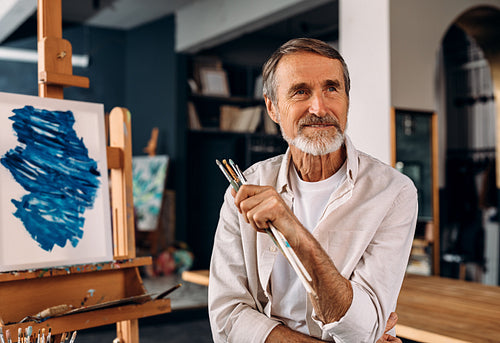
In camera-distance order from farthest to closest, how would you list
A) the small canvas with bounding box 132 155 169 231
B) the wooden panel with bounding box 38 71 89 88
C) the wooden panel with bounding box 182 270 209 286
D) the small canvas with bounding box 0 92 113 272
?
the small canvas with bounding box 132 155 169 231 < the wooden panel with bounding box 182 270 209 286 < the wooden panel with bounding box 38 71 89 88 < the small canvas with bounding box 0 92 113 272

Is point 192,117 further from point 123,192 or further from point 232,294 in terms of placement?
point 232,294

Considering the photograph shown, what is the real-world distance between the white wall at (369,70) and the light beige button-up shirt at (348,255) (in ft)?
6.47

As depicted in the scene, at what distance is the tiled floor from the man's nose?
331 cm

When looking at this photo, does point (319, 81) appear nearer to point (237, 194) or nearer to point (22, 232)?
point (237, 194)

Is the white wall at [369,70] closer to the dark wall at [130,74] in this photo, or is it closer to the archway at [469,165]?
the archway at [469,165]

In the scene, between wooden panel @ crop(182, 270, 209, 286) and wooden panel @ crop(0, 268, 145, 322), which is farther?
wooden panel @ crop(182, 270, 209, 286)

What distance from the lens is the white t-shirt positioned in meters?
1.52

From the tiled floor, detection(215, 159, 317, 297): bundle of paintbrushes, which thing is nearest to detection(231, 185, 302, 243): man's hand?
detection(215, 159, 317, 297): bundle of paintbrushes

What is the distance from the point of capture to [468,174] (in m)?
6.53

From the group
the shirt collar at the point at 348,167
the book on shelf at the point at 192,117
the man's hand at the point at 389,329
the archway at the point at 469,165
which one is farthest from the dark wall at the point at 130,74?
the man's hand at the point at 389,329

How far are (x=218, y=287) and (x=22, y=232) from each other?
0.81 m

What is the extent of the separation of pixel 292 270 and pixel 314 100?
0.50 meters

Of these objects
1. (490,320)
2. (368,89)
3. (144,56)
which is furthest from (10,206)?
(144,56)

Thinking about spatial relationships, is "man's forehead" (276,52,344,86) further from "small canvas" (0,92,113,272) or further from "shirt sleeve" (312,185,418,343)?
"small canvas" (0,92,113,272)
